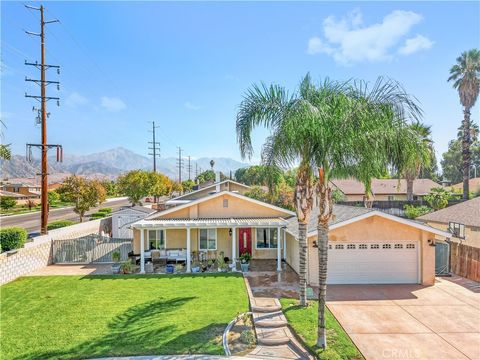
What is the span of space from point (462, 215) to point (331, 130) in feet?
57.6

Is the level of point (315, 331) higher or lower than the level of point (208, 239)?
lower

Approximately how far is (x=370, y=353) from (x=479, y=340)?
397 centimetres

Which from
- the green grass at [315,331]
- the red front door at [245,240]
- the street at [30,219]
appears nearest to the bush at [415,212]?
the red front door at [245,240]

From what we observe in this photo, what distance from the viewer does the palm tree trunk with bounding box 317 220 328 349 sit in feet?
30.3

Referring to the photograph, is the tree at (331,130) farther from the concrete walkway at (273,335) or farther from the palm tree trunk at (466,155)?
the palm tree trunk at (466,155)

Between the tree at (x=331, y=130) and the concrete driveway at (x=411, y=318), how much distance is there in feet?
7.17

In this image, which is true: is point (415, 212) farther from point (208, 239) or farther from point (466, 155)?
point (208, 239)

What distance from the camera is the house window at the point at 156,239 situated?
21234 mm

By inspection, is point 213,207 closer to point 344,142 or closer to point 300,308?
point 300,308

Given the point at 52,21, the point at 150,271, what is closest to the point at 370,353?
the point at 150,271

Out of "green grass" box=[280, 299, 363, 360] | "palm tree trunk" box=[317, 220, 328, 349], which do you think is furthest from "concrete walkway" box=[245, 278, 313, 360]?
"palm tree trunk" box=[317, 220, 328, 349]

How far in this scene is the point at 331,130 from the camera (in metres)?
9.37

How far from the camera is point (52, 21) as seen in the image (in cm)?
2131

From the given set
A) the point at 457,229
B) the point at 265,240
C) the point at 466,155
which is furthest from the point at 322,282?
the point at 466,155
